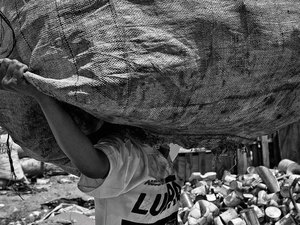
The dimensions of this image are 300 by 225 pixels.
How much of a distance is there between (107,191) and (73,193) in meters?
5.70

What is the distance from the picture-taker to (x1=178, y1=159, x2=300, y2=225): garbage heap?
182 inches

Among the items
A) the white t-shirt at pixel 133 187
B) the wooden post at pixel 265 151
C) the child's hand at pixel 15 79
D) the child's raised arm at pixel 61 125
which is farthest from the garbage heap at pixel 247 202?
the child's hand at pixel 15 79

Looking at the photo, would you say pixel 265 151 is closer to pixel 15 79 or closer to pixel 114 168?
pixel 114 168

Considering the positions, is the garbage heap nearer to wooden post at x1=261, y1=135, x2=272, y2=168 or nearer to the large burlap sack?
wooden post at x1=261, y1=135, x2=272, y2=168

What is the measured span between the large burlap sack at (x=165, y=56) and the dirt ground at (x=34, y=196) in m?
4.64

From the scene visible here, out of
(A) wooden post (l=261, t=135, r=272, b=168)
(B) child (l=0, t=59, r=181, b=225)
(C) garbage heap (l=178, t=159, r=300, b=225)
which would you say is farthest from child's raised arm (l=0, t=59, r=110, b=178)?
(A) wooden post (l=261, t=135, r=272, b=168)

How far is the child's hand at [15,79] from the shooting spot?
1.28 metres

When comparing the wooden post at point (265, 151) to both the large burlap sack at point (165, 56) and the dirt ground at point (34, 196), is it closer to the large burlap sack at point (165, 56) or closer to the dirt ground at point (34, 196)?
the dirt ground at point (34, 196)

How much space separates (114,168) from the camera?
1.49 metres

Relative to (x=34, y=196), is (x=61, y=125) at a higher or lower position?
higher

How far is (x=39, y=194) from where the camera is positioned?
7.23 meters

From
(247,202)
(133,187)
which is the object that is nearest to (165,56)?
(133,187)

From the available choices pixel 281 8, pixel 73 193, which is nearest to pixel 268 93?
pixel 281 8

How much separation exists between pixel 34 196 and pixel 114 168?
19.4ft
